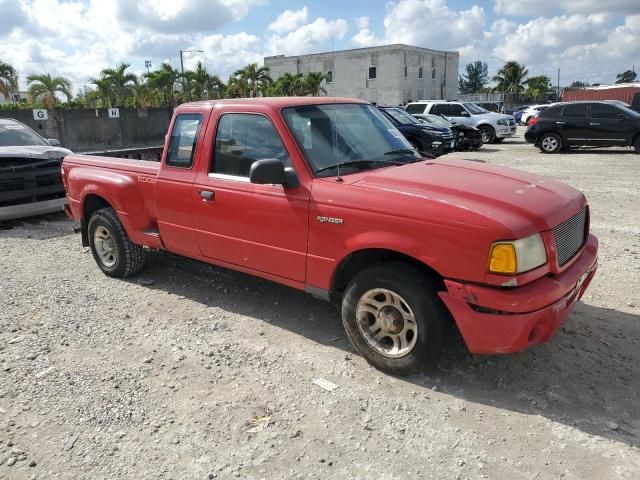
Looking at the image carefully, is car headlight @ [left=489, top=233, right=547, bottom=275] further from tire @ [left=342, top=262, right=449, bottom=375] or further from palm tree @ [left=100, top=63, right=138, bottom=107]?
palm tree @ [left=100, top=63, right=138, bottom=107]

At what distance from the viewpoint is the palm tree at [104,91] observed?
31984 millimetres

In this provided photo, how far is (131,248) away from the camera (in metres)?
5.68

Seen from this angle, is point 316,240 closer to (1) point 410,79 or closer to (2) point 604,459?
(2) point 604,459

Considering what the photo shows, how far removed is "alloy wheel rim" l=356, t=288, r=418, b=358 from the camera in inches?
140

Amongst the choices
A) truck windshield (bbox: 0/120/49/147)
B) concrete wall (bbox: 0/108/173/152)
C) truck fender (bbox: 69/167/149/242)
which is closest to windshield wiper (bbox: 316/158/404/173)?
truck fender (bbox: 69/167/149/242)

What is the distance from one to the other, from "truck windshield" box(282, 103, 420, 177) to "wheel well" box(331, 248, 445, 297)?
25.6 inches

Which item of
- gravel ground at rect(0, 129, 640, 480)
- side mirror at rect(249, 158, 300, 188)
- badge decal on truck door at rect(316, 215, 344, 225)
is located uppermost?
side mirror at rect(249, 158, 300, 188)

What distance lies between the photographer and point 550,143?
1791 centimetres

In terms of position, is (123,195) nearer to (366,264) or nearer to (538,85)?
(366,264)

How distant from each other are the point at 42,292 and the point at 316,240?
10.9ft

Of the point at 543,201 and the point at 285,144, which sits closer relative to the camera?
the point at 543,201

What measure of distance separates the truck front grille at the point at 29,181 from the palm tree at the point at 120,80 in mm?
25846

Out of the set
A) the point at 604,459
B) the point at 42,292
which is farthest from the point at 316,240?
the point at 42,292

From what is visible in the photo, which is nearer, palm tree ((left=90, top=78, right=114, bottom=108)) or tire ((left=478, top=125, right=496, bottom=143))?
tire ((left=478, top=125, right=496, bottom=143))
